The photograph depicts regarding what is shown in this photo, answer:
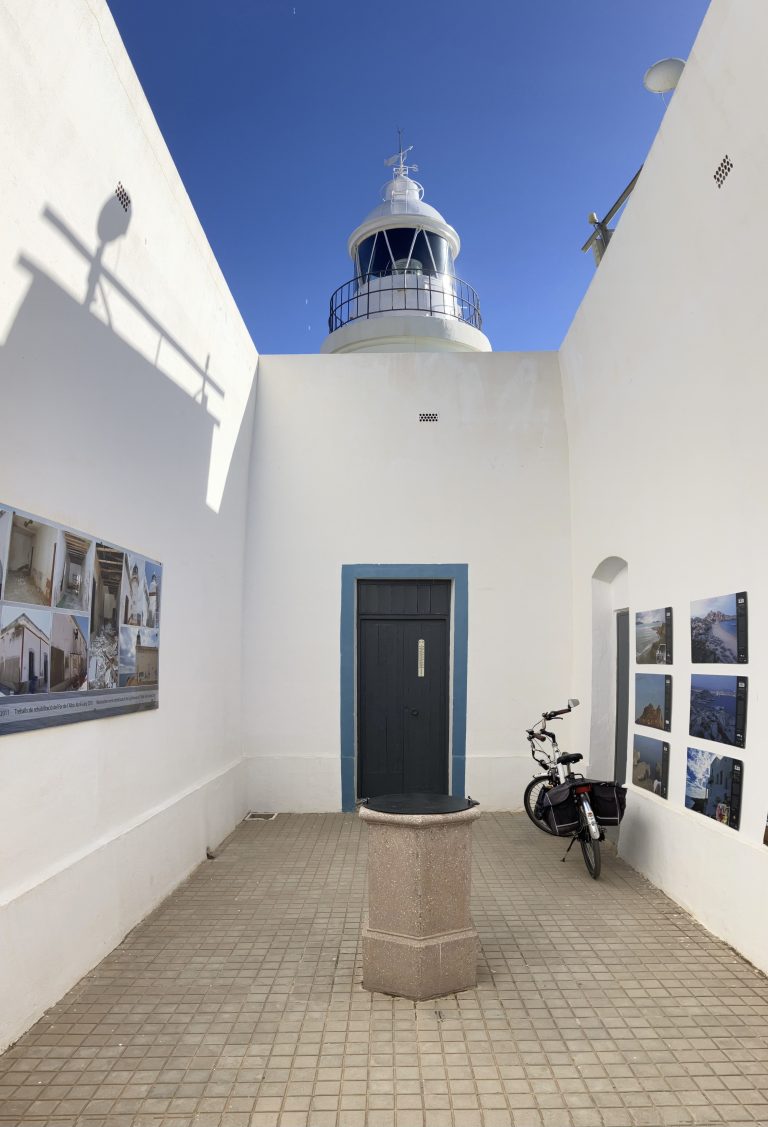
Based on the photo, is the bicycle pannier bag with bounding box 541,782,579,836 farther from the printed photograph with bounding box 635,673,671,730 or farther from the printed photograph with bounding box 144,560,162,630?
the printed photograph with bounding box 144,560,162,630

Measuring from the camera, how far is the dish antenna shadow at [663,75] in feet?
17.6

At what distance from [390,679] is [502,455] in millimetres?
2703

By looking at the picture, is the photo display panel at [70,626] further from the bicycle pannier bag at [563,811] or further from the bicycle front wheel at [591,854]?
the bicycle front wheel at [591,854]

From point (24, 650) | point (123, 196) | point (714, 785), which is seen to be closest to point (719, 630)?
point (714, 785)

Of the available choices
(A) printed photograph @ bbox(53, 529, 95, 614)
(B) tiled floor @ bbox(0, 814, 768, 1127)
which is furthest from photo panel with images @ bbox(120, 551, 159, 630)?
(B) tiled floor @ bbox(0, 814, 768, 1127)

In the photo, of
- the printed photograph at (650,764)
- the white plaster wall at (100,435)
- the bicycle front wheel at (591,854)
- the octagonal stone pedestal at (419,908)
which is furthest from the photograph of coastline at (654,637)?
the white plaster wall at (100,435)

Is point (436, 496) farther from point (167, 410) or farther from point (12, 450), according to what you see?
point (12, 450)

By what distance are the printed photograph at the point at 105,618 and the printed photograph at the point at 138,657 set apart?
0.30ft

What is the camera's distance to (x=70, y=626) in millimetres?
3822

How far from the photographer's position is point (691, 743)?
4.77 m

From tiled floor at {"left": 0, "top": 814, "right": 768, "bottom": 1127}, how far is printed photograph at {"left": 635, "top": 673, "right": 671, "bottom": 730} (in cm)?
121

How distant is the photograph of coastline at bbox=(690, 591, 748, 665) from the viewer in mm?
4164

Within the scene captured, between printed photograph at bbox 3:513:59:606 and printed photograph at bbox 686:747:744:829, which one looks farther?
printed photograph at bbox 686:747:744:829

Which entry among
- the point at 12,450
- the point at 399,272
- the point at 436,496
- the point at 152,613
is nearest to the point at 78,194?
the point at 12,450
